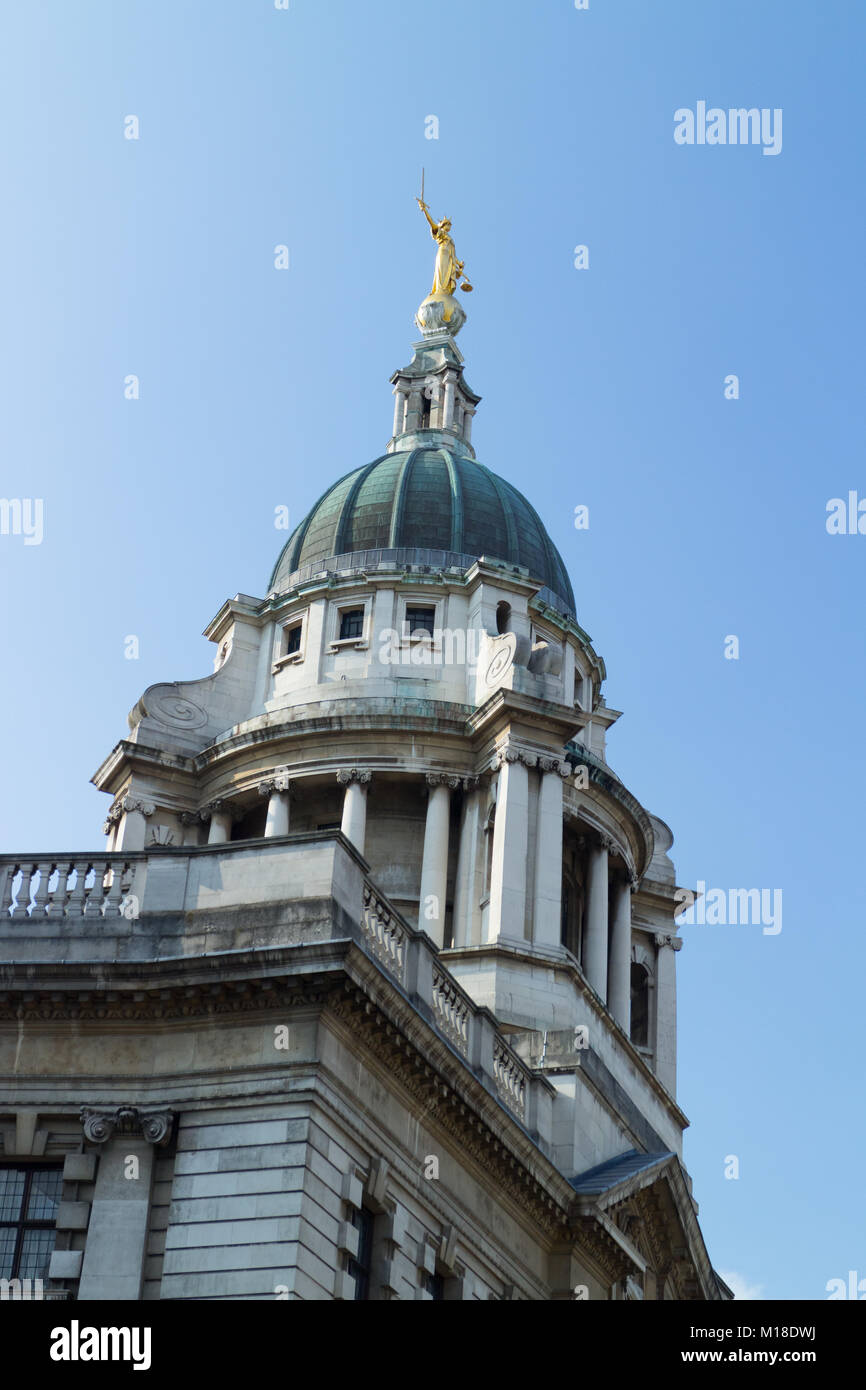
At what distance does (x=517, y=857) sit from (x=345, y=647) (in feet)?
33.8

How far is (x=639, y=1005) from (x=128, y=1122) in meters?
36.0

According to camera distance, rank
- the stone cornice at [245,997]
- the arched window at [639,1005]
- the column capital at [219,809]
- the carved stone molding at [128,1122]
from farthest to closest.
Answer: the arched window at [639,1005]
the column capital at [219,809]
the stone cornice at [245,997]
the carved stone molding at [128,1122]

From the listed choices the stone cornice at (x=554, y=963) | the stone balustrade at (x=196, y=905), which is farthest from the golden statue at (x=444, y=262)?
the stone balustrade at (x=196, y=905)

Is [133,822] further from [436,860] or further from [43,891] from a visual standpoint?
[43,891]

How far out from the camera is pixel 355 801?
177 ft

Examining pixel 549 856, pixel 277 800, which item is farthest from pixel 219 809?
pixel 549 856

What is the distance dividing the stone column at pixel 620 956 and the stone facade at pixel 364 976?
10cm

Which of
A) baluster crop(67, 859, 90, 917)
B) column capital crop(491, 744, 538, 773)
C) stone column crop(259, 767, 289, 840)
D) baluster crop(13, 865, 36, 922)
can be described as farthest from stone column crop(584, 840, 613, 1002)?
baluster crop(13, 865, 36, 922)

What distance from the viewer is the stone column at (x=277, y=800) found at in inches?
2130

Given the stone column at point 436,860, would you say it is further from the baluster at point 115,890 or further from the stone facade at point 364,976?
→ the baluster at point 115,890

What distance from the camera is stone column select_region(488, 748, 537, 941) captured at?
49.3m

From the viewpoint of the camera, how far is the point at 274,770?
182 feet
